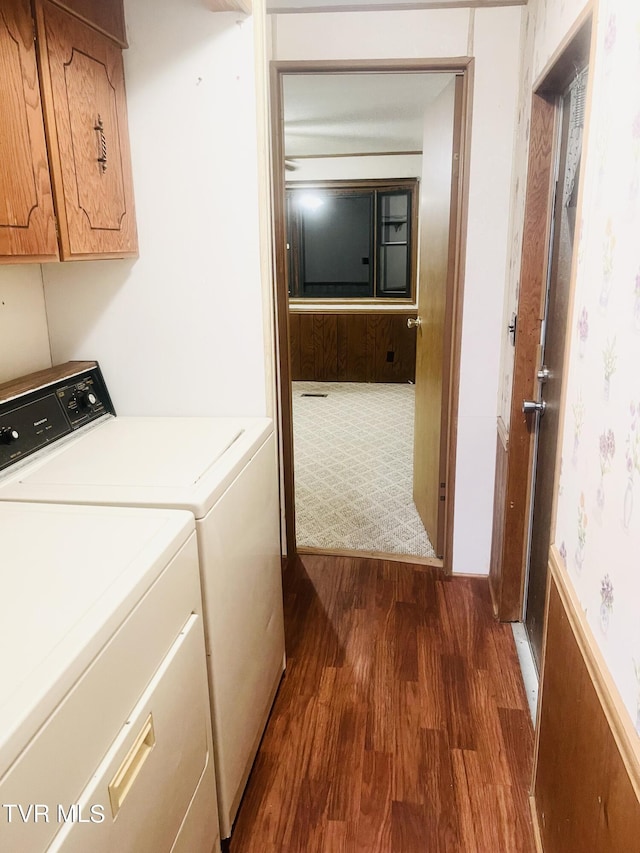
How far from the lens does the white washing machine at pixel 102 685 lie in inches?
29.9

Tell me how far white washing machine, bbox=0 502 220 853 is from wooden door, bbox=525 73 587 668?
1225mm

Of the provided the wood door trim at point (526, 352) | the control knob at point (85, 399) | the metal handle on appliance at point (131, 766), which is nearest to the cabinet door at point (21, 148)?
the control knob at point (85, 399)

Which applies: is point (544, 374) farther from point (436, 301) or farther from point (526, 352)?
point (436, 301)

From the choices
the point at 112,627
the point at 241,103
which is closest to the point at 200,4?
the point at 241,103

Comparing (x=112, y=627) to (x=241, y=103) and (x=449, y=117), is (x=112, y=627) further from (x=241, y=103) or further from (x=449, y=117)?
(x=449, y=117)

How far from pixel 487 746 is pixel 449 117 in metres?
2.25

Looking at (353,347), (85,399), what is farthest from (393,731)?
(353,347)

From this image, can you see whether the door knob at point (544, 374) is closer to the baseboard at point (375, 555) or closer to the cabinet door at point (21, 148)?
the baseboard at point (375, 555)

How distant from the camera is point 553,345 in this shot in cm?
200

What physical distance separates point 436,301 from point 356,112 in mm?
2571

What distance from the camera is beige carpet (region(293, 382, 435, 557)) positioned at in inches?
123

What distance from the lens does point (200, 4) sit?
167cm

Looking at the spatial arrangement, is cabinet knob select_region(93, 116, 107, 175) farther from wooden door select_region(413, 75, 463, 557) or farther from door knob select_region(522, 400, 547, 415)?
door knob select_region(522, 400, 547, 415)

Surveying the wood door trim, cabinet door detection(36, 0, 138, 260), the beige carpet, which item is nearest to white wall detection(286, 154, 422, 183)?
the beige carpet
